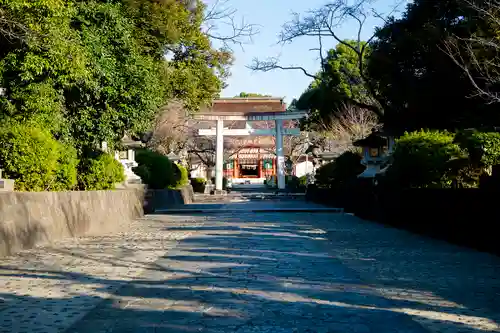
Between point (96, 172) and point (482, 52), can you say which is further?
point (96, 172)

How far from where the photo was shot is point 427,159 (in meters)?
15.6

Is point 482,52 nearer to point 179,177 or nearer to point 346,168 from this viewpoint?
point 346,168

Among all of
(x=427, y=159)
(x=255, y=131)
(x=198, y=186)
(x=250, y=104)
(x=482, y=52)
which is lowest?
(x=198, y=186)

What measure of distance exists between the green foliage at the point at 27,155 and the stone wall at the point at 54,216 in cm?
61

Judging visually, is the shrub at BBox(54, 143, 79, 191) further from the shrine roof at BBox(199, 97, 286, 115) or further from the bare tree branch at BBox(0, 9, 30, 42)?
the shrine roof at BBox(199, 97, 286, 115)

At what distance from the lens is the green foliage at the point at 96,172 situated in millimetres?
18094

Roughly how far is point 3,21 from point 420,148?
32.2 ft

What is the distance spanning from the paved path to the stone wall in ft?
1.63

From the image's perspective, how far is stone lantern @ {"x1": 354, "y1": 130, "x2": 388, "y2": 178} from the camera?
2292cm

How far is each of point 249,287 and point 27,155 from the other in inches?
295

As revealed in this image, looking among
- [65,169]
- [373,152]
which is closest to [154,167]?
[373,152]

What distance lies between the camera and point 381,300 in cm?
685

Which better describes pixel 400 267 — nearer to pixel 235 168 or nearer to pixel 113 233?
pixel 113 233

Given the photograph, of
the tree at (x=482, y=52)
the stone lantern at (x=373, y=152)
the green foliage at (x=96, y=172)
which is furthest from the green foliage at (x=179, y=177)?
the tree at (x=482, y=52)
